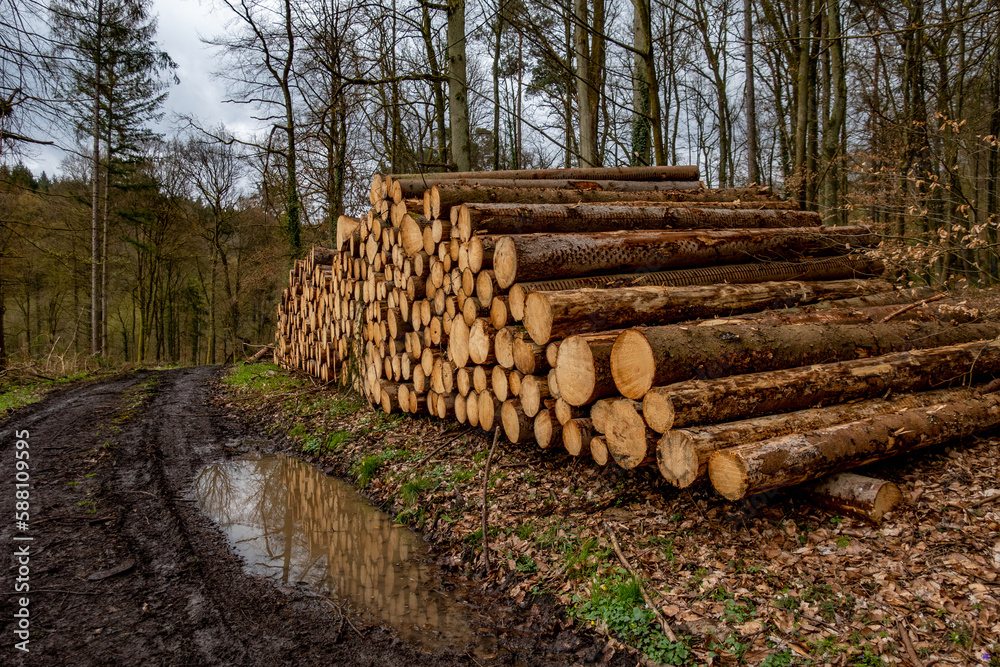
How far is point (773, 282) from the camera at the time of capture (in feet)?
18.5

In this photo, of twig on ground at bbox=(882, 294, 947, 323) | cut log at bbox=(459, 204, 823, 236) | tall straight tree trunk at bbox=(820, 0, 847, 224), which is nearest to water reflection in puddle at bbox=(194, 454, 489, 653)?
cut log at bbox=(459, 204, 823, 236)

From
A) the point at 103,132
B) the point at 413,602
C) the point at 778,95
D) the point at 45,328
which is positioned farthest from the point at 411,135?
the point at 45,328

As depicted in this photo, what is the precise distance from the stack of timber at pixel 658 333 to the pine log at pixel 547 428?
0.02 meters

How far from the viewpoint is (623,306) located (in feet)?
15.2

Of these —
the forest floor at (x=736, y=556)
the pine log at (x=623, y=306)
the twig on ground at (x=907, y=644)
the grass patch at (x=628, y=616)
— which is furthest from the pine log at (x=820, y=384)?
the twig on ground at (x=907, y=644)

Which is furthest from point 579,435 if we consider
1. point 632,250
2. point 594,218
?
point 594,218

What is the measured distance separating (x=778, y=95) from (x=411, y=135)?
460 inches

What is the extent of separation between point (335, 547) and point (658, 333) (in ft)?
10.3

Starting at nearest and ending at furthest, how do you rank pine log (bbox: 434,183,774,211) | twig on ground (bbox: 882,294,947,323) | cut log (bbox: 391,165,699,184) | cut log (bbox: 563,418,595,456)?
cut log (bbox: 563,418,595,456) < twig on ground (bbox: 882,294,947,323) < pine log (bbox: 434,183,774,211) < cut log (bbox: 391,165,699,184)

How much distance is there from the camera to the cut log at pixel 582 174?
7.36 m

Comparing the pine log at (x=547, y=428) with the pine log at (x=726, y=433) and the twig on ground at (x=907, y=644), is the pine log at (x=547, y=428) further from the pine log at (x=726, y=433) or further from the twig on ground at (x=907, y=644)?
the twig on ground at (x=907, y=644)

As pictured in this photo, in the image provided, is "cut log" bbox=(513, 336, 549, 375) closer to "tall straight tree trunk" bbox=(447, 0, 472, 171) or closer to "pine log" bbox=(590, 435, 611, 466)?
"pine log" bbox=(590, 435, 611, 466)

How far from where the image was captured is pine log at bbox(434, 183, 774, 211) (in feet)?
20.7

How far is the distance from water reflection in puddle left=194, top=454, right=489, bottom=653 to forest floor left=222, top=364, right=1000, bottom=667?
0.93 feet
